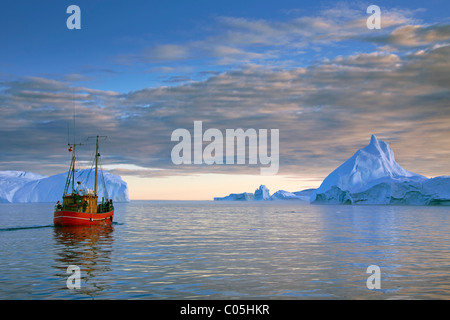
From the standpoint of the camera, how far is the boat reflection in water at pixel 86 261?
57.6 ft

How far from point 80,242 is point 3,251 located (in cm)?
751

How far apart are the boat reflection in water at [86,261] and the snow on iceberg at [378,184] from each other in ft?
413

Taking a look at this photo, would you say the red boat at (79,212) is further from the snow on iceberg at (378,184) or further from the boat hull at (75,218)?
the snow on iceberg at (378,184)

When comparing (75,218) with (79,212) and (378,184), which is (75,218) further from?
(378,184)

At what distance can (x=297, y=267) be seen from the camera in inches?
920

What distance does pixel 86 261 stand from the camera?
25.5 meters

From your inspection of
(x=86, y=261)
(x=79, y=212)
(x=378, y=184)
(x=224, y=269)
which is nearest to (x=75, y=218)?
(x=79, y=212)

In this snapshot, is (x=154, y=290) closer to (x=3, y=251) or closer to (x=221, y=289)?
(x=221, y=289)

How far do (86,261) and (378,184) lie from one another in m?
137

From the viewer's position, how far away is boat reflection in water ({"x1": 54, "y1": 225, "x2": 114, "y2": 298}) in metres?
17.5

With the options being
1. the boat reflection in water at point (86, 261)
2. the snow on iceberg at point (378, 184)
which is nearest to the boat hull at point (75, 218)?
the boat reflection in water at point (86, 261)

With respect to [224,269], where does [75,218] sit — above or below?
above

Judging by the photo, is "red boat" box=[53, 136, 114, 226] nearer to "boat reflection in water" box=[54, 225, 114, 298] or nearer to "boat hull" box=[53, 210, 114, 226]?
"boat hull" box=[53, 210, 114, 226]
